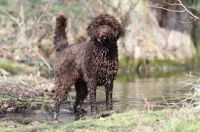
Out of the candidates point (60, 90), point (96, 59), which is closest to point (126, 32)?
point (60, 90)

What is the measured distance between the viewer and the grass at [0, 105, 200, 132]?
588cm

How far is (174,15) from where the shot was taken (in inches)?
1035

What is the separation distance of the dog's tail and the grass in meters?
2.78

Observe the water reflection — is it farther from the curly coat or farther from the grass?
the grass

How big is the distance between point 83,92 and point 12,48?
987cm

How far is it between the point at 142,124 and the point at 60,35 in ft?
14.3

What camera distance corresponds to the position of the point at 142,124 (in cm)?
682

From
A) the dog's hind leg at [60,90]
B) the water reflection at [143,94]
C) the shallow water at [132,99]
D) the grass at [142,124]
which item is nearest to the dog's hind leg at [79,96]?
the shallow water at [132,99]

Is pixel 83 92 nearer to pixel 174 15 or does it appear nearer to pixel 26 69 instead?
pixel 26 69

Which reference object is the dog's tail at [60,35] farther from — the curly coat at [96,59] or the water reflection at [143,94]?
the water reflection at [143,94]

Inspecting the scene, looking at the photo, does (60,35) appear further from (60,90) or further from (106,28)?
(106,28)

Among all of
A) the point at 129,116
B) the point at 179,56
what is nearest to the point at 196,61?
the point at 179,56

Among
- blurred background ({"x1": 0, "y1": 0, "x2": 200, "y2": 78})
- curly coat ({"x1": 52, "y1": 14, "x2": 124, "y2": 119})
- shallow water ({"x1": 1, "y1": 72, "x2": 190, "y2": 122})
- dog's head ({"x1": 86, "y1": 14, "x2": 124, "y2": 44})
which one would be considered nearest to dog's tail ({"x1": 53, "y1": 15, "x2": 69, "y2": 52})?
curly coat ({"x1": 52, "y1": 14, "x2": 124, "y2": 119})

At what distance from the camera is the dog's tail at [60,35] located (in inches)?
415
